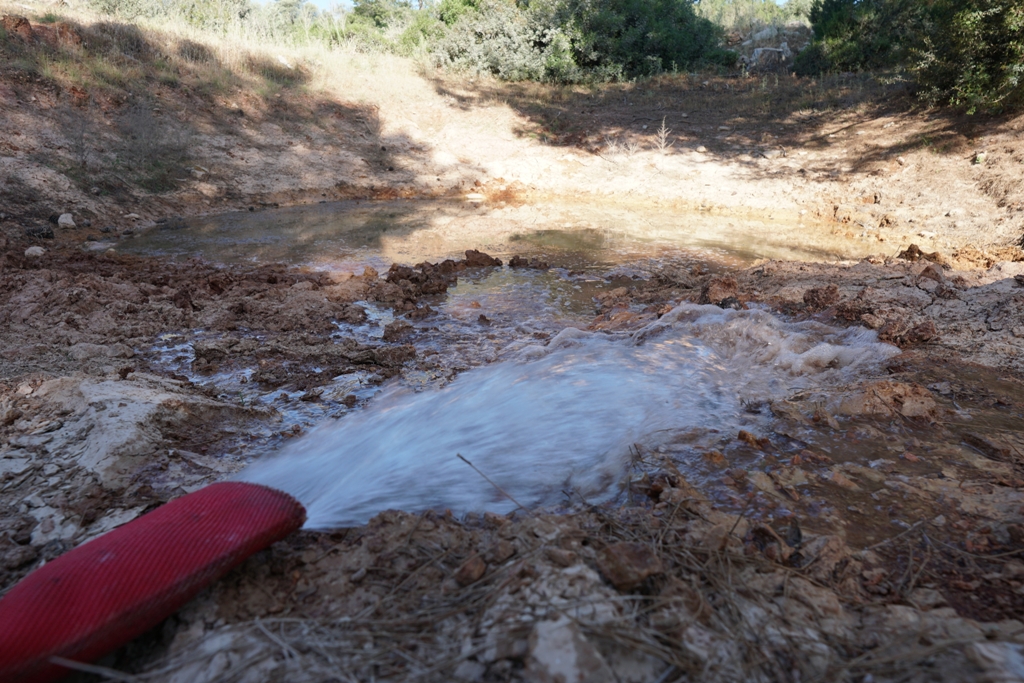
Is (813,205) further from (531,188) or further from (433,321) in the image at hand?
(433,321)

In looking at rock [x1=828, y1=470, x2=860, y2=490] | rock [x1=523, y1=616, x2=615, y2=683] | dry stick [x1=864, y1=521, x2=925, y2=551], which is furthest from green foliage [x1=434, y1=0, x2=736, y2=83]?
rock [x1=523, y1=616, x2=615, y2=683]

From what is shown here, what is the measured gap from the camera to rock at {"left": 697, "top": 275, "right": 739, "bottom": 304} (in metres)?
5.72

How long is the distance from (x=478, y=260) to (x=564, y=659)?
21.1 feet

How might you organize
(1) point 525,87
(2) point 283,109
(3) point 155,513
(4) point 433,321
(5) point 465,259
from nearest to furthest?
(3) point 155,513
(4) point 433,321
(5) point 465,259
(2) point 283,109
(1) point 525,87

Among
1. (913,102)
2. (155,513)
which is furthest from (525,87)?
(155,513)

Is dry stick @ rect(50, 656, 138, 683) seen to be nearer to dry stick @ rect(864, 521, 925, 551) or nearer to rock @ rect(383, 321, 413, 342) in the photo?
dry stick @ rect(864, 521, 925, 551)

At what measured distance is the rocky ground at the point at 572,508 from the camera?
Result: 5.38 feet

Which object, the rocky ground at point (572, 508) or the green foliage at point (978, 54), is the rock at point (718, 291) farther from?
the green foliage at point (978, 54)

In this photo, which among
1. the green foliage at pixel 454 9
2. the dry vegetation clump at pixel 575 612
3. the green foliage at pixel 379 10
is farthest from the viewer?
the green foliage at pixel 379 10

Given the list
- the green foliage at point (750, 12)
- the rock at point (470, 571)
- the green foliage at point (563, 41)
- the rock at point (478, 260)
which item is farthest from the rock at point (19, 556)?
the green foliage at point (750, 12)

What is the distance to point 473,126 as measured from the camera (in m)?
15.5

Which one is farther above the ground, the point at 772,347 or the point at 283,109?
the point at 283,109

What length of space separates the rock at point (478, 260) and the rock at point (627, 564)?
5953 millimetres

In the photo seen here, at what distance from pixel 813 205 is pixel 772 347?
7519mm
